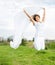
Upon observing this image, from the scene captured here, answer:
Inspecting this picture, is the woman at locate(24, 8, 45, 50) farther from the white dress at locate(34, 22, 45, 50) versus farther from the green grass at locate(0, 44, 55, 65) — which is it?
the green grass at locate(0, 44, 55, 65)

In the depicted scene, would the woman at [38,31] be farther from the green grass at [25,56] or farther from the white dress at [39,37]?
the green grass at [25,56]

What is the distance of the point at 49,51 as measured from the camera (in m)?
4.40

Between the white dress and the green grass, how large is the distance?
4.3 inches

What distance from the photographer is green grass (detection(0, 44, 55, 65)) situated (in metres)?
4.17

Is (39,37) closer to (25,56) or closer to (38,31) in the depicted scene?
(38,31)

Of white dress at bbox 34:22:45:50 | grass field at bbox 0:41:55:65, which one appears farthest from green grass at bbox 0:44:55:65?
white dress at bbox 34:22:45:50

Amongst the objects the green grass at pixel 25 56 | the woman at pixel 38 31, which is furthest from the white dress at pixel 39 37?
the green grass at pixel 25 56

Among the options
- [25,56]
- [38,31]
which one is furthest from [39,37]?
[25,56]

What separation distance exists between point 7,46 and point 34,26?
474mm

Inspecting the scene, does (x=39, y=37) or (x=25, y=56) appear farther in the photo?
(x=25, y=56)

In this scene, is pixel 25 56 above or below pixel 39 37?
below

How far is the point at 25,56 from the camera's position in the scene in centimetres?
430

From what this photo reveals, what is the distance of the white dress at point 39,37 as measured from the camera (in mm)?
4113

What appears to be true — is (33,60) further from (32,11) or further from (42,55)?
(32,11)
